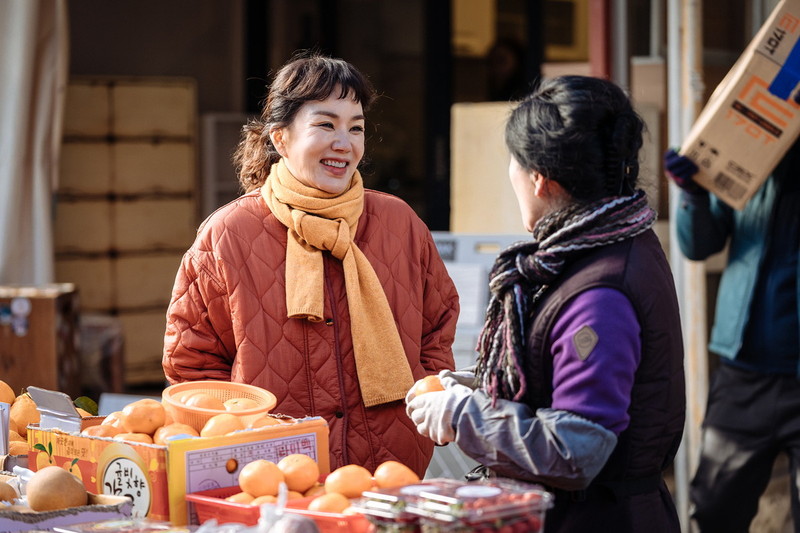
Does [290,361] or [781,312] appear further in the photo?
[781,312]

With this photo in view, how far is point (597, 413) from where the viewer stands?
1805 mm

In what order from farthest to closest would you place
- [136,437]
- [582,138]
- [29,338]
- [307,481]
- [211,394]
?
1. [29,338]
2. [211,394]
3. [136,437]
4. [307,481]
5. [582,138]

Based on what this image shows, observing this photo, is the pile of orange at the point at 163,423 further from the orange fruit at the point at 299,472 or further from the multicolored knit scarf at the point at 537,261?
the multicolored knit scarf at the point at 537,261

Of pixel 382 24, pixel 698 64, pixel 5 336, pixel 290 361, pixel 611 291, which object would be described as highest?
pixel 382 24

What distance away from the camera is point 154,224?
7602mm

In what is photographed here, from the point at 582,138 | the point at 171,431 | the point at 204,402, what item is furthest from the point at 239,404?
the point at 582,138

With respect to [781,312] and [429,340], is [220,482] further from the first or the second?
[781,312]

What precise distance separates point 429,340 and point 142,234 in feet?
16.6

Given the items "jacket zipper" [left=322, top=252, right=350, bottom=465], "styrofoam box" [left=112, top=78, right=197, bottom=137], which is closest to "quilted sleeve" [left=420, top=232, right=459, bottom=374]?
"jacket zipper" [left=322, top=252, right=350, bottom=465]

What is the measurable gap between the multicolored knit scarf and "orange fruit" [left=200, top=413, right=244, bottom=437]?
47 cm

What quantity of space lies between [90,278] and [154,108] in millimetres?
1200

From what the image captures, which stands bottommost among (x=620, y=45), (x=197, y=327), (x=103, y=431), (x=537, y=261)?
(x=103, y=431)

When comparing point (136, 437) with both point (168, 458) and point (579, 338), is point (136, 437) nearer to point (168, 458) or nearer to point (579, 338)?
point (168, 458)

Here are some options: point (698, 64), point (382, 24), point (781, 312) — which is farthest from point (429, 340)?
point (382, 24)
